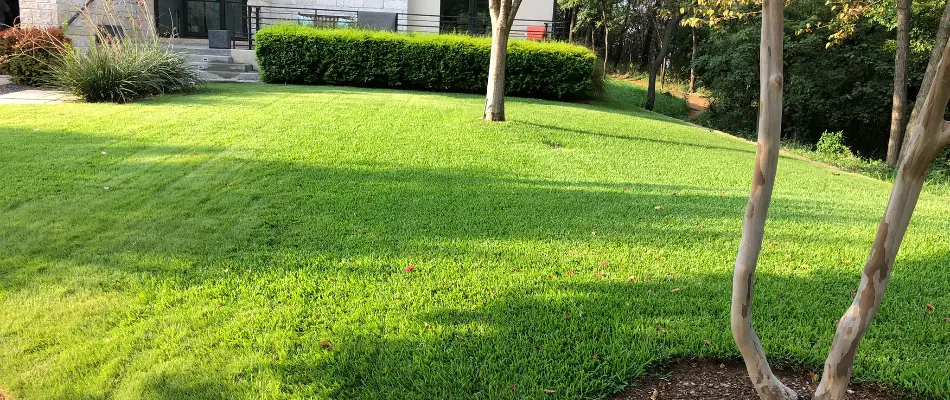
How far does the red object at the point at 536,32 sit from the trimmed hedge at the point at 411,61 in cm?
323

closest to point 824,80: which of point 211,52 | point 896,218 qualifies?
point 211,52

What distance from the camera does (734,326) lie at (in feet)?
6.29

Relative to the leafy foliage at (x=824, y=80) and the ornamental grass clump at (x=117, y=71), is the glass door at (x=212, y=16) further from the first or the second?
the leafy foliage at (x=824, y=80)

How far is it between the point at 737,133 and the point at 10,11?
21.2 meters

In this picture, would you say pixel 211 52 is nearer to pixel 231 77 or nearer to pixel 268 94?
pixel 231 77

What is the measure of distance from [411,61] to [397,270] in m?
10.8

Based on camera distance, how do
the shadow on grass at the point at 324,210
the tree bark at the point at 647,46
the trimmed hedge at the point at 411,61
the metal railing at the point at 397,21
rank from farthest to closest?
the tree bark at the point at 647,46 → the metal railing at the point at 397,21 → the trimmed hedge at the point at 411,61 → the shadow on grass at the point at 324,210

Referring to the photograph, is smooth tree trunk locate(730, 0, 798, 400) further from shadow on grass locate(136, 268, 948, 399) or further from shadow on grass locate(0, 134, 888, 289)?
shadow on grass locate(0, 134, 888, 289)

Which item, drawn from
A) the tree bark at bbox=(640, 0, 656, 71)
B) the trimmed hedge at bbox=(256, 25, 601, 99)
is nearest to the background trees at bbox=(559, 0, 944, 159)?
the trimmed hedge at bbox=(256, 25, 601, 99)

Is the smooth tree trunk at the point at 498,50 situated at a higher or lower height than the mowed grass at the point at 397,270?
higher

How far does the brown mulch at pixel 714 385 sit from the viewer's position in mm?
2355

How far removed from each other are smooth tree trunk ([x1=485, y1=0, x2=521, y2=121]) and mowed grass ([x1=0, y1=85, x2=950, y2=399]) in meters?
2.11

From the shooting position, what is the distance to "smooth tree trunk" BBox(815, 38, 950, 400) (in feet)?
5.15

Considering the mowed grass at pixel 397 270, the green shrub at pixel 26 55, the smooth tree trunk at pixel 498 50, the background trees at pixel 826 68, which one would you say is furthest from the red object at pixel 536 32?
the green shrub at pixel 26 55
